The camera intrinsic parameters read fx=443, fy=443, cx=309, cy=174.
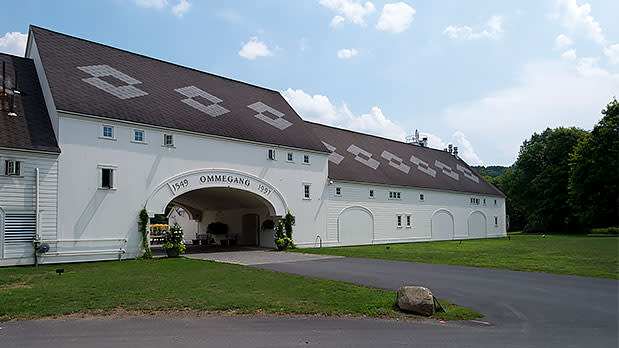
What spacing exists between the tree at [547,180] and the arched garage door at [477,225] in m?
15.8

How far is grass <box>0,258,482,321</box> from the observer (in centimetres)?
926

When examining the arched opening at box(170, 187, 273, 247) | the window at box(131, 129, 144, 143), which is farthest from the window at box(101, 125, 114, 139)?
the arched opening at box(170, 187, 273, 247)

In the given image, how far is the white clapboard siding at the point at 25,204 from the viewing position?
692 inches

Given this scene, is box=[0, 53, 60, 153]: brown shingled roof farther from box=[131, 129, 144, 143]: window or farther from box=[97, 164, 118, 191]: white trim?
box=[131, 129, 144, 143]: window

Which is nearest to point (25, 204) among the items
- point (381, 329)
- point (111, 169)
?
point (111, 169)

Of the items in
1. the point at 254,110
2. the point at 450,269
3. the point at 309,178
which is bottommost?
the point at 450,269

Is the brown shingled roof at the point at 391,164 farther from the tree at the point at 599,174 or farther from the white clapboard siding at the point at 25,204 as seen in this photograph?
the white clapboard siding at the point at 25,204

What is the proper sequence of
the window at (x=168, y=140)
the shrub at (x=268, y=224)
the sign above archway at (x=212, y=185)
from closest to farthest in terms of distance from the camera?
the sign above archway at (x=212, y=185) < the window at (x=168, y=140) < the shrub at (x=268, y=224)

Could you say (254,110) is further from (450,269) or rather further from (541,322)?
(541,322)

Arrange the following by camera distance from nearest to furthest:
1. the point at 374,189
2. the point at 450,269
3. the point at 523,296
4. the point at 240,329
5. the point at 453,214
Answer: the point at 240,329
the point at 523,296
the point at 450,269
the point at 374,189
the point at 453,214

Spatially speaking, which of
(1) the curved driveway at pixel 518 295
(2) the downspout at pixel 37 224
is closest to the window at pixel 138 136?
(2) the downspout at pixel 37 224

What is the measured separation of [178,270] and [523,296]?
1155 centimetres

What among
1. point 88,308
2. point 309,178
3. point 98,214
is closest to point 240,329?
point 88,308

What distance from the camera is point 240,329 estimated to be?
25.5 ft
